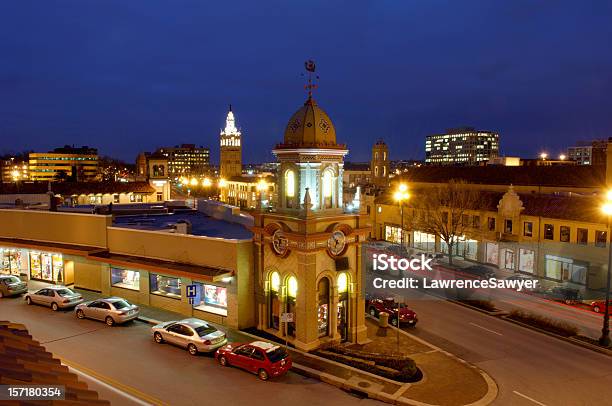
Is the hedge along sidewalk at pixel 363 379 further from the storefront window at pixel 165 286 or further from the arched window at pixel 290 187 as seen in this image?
the arched window at pixel 290 187

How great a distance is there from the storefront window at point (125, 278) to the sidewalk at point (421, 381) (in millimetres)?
8200

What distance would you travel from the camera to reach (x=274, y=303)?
85.6 ft

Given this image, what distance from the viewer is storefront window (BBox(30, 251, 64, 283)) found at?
111 feet

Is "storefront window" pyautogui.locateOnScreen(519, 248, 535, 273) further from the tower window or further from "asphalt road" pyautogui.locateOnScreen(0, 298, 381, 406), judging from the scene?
"asphalt road" pyautogui.locateOnScreen(0, 298, 381, 406)

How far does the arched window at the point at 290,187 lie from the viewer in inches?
1022

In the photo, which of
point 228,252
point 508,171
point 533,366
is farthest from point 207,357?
point 508,171

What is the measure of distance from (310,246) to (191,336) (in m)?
7.11

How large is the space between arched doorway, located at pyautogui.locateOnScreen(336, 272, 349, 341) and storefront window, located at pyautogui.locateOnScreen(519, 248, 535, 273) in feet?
85.1

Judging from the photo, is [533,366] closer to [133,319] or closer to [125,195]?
[133,319]

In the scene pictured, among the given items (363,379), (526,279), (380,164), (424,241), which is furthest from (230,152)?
(363,379)

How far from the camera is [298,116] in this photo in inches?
1035

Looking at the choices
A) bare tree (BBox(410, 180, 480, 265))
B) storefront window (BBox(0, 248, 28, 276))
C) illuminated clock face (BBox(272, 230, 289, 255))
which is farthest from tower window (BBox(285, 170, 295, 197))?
bare tree (BBox(410, 180, 480, 265))

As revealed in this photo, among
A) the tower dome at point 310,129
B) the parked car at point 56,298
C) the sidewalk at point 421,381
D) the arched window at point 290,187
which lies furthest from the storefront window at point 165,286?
the tower dome at point 310,129

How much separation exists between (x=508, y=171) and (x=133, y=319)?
46.6m
